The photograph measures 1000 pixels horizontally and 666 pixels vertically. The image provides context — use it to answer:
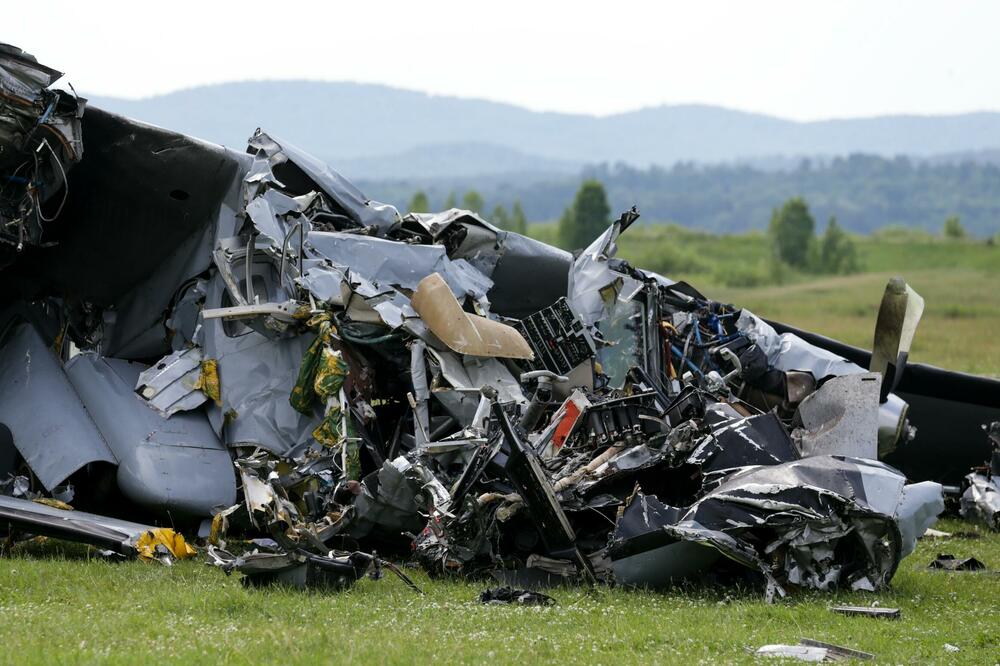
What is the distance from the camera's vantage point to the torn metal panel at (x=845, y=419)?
10.6 metres

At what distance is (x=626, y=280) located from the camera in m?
13.6

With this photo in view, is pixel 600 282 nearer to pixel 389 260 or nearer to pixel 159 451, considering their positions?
pixel 389 260

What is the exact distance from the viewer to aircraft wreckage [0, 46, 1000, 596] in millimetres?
9281

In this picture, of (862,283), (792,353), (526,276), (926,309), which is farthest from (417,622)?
(862,283)

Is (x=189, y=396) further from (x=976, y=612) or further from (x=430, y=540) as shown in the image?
(x=976, y=612)

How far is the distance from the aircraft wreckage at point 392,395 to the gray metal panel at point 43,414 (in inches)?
1.4

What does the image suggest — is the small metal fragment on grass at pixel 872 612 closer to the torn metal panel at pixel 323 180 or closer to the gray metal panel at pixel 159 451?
the gray metal panel at pixel 159 451

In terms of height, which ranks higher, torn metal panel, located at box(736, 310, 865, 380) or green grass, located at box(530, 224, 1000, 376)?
torn metal panel, located at box(736, 310, 865, 380)

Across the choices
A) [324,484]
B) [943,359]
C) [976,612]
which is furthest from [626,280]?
[943,359]

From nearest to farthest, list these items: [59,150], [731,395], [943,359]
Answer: [59,150] < [731,395] < [943,359]

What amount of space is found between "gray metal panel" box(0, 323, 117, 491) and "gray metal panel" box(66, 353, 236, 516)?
16cm

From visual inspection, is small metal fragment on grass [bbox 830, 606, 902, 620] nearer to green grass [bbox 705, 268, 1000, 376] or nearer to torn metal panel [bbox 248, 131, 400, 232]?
torn metal panel [bbox 248, 131, 400, 232]

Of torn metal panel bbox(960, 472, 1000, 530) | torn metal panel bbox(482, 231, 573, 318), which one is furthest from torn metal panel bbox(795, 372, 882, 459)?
torn metal panel bbox(482, 231, 573, 318)

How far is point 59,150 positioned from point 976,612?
27.7 ft
